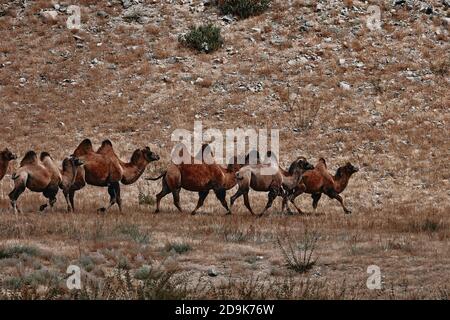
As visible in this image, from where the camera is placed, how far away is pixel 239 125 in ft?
91.5

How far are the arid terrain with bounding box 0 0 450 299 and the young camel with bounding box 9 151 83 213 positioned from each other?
1.71 feet

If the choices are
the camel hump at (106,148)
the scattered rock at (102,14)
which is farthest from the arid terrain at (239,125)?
the camel hump at (106,148)

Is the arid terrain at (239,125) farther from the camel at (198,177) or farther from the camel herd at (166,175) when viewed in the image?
the camel at (198,177)

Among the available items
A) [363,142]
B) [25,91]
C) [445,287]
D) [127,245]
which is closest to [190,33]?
[25,91]

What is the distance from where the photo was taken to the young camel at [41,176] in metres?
15.5

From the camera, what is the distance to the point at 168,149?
26.1 m

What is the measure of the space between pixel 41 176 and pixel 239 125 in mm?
12993

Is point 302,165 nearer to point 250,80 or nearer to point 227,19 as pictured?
Answer: point 250,80

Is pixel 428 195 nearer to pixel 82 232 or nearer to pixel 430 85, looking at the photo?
pixel 430 85

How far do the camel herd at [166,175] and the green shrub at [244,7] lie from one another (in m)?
17.4

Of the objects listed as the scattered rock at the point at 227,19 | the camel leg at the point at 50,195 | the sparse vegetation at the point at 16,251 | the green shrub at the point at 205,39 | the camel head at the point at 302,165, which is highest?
the scattered rock at the point at 227,19

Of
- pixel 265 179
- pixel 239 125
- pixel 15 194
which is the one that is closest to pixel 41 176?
pixel 15 194

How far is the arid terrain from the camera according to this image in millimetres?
12125

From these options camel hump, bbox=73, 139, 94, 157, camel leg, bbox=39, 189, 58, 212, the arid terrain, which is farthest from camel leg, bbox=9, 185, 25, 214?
camel hump, bbox=73, 139, 94, 157
